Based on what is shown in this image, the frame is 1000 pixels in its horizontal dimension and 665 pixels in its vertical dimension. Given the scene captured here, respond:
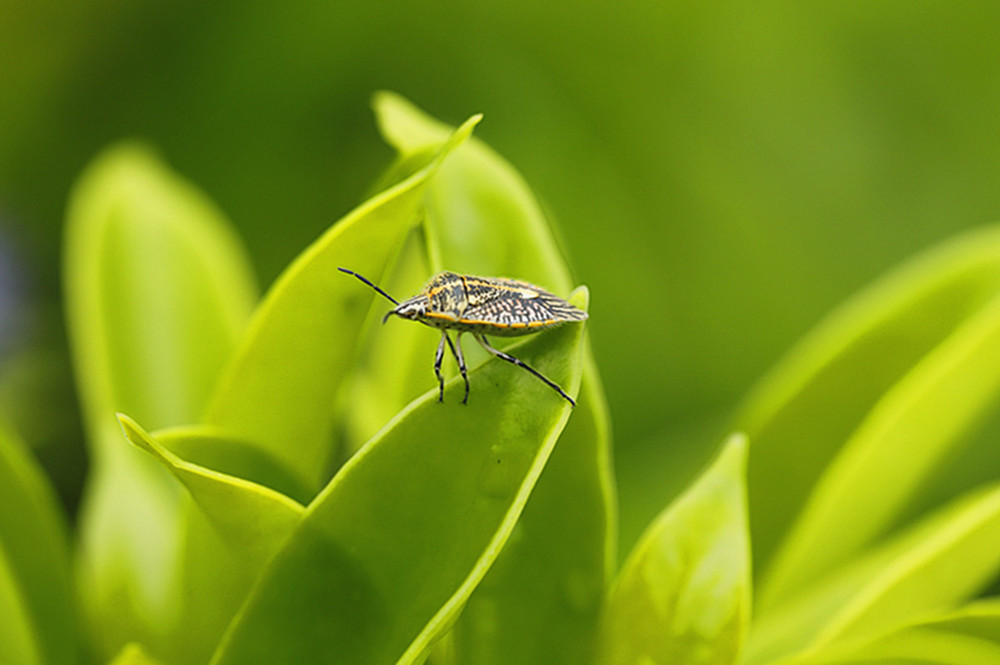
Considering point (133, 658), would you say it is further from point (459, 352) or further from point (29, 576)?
point (459, 352)

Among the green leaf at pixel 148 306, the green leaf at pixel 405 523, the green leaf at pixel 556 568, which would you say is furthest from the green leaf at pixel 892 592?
the green leaf at pixel 148 306

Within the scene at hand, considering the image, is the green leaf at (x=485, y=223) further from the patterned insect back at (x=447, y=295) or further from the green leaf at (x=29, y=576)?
the green leaf at (x=29, y=576)

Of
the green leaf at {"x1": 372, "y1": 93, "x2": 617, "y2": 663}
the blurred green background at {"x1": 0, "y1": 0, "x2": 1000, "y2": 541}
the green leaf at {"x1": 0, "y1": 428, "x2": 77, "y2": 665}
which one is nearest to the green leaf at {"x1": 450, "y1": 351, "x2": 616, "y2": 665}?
the green leaf at {"x1": 372, "y1": 93, "x2": 617, "y2": 663}

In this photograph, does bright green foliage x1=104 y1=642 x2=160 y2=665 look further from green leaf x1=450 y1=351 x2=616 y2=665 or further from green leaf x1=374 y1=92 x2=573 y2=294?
green leaf x1=374 y1=92 x2=573 y2=294

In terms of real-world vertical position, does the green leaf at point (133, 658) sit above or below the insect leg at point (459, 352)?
below

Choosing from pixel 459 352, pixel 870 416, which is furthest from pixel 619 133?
pixel 459 352
